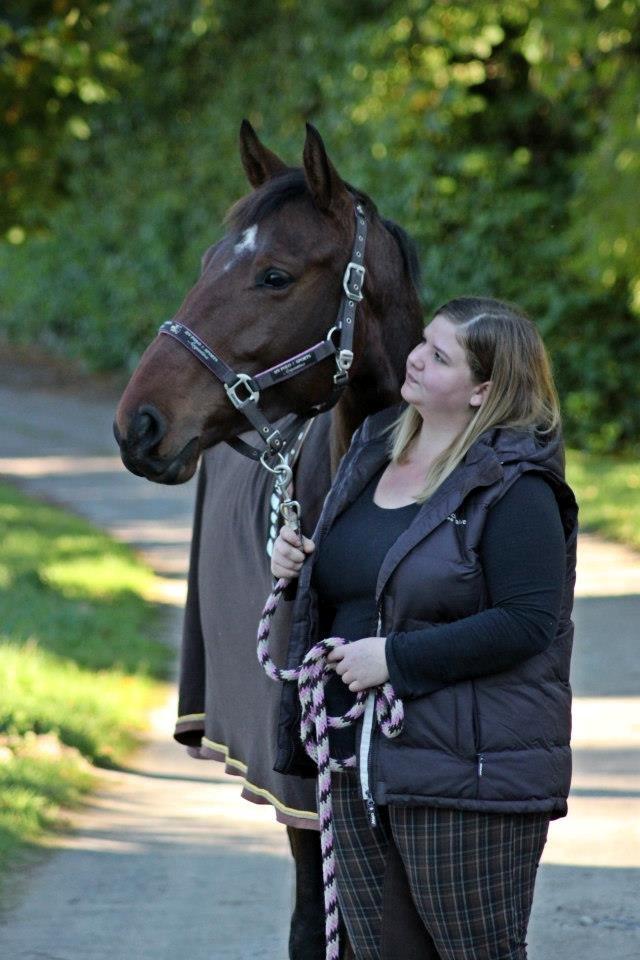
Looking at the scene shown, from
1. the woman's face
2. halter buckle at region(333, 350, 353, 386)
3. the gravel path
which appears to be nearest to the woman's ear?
the woman's face

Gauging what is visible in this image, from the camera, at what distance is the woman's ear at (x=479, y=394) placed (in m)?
2.66

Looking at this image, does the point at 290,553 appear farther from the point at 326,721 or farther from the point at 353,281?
the point at 353,281

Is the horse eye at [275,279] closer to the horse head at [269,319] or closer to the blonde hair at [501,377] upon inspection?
the horse head at [269,319]

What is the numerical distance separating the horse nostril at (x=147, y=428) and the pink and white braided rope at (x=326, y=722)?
49cm

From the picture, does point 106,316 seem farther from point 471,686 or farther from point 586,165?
point 471,686

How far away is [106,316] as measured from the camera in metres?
19.6

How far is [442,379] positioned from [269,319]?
1.33 ft

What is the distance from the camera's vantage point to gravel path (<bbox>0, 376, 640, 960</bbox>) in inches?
159

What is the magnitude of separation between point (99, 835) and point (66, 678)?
166 centimetres

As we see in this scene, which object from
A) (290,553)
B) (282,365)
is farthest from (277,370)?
(290,553)

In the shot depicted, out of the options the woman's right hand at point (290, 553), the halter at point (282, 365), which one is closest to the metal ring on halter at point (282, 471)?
the halter at point (282, 365)

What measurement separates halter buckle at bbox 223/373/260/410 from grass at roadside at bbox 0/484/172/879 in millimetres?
2303

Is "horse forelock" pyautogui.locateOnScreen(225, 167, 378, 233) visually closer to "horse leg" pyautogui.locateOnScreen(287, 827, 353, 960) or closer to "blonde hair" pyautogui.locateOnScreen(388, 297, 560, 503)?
"blonde hair" pyautogui.locateOnScreen(388, 297, 560, 503)

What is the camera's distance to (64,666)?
6.76 meters
